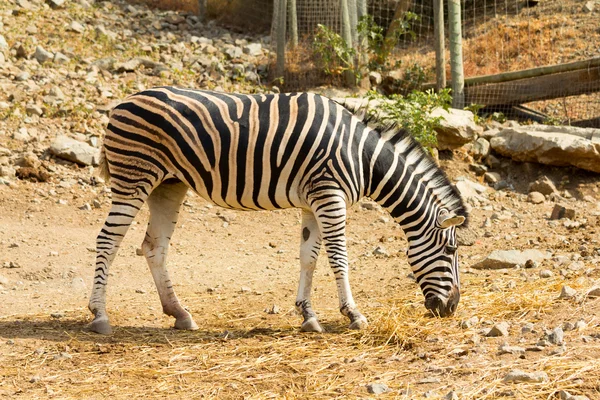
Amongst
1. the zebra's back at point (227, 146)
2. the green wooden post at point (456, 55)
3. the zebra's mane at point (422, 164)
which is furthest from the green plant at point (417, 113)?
the zebra's back at point (227, 146)

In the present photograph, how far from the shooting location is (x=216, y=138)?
22.5 ft

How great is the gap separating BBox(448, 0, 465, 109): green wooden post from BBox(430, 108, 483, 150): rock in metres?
0.97

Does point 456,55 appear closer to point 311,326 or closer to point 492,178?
point 492,178

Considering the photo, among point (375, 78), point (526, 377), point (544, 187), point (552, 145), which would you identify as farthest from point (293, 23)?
point (526, 377)

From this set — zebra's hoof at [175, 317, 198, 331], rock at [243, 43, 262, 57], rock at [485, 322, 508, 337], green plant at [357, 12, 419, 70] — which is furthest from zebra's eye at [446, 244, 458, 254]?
rock at [243, 43, 262, 57]

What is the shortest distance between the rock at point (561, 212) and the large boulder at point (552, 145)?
1.42m

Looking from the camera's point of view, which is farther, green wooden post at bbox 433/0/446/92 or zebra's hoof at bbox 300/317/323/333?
green wooden post at bbox 433/0/446/92

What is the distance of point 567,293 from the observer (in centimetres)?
694

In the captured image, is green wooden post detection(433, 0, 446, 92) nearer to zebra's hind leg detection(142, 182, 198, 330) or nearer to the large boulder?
the large boulder

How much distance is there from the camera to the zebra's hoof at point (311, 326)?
6.82 metres

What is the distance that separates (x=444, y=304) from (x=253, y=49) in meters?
10.2

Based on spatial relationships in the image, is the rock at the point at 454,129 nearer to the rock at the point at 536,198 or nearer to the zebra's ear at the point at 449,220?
the rock at the point at 536,198

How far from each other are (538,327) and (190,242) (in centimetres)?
517

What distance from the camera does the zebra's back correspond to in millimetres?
6797
